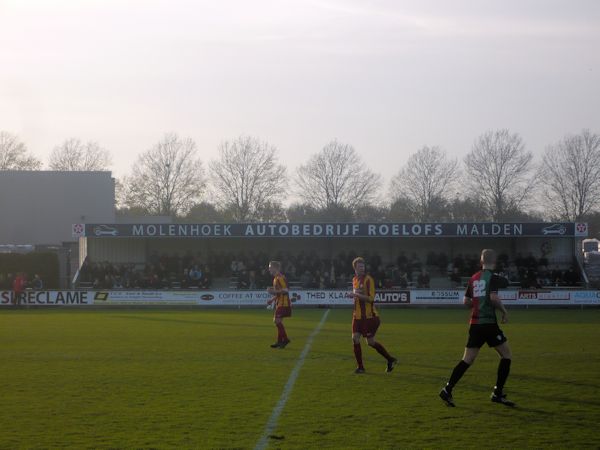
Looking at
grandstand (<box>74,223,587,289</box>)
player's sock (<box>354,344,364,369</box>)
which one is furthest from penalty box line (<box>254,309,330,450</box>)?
grandstand (<box>74,223,587,289</box>)

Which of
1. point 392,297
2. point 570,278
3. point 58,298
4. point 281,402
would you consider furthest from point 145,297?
point 281,402

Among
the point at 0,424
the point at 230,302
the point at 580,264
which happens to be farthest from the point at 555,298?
the point at 0,424

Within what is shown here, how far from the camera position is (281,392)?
11.5 meters

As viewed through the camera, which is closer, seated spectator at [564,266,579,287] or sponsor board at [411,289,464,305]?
sponsor board at [411,289,464,305]

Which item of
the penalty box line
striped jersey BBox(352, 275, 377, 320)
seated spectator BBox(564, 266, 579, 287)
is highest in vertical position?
seated spectator BBox(564, 266, 579, 287)

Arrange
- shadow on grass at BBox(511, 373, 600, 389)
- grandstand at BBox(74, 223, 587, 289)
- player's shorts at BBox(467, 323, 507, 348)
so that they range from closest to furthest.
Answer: player's shorts at BBox(467, 323, 507, 348) < shadow on grass at BBox(511, 373, 600, 389) < grandstand at BBox(74, 223, 587, 289)

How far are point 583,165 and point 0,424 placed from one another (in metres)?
70.3

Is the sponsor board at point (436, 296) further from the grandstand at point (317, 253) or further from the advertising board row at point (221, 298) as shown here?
the grandstand at point (317, 253)

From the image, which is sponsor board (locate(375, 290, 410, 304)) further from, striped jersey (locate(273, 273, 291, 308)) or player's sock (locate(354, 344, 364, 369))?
player's sock (locate(354, 344, 364, 369))

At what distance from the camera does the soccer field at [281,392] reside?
8.68 metres

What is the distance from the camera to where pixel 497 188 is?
73.3 m

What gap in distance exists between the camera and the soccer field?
28.5 ft

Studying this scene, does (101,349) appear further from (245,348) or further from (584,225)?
(584,225)

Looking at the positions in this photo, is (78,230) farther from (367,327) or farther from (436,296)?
(367,327)
